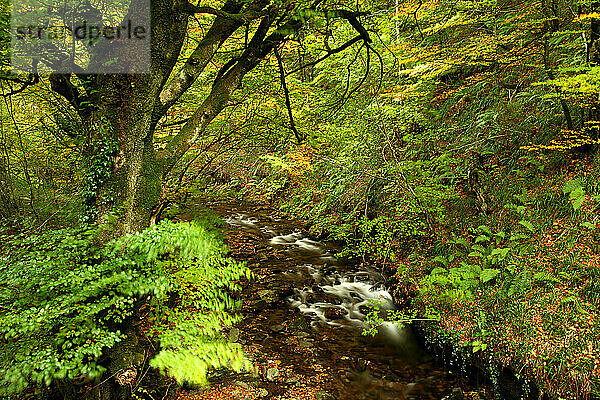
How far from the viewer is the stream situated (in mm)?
5641

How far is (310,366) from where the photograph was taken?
618cm

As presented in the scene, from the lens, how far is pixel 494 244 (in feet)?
22.1

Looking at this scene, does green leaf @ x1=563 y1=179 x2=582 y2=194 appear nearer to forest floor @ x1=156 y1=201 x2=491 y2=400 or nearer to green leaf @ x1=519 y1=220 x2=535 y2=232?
green leaf @ x1=519 y1=220 x2=535 y2=232

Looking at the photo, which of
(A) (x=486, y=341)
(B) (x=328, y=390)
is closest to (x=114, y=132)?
(B) (x=328, y=390)

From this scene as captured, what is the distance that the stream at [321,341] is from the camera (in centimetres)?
564

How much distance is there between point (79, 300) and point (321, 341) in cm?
502

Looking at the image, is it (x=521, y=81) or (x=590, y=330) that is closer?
(x=590, y=330)

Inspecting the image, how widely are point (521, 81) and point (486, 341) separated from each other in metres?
7.19

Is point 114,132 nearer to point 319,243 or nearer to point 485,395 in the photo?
point 485,395

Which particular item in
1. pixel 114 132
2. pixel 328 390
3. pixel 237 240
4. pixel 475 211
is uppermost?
pixel 114 132

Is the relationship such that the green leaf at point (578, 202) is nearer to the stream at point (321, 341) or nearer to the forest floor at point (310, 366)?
the forest floor at point (310, 366)

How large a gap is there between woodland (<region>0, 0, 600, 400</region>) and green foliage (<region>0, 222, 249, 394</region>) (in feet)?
0.08

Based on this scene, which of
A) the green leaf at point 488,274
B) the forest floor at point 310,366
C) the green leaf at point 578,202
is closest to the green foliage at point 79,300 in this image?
the forest floor at point 310,366

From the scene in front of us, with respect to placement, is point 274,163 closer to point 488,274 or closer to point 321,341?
point 321,341
